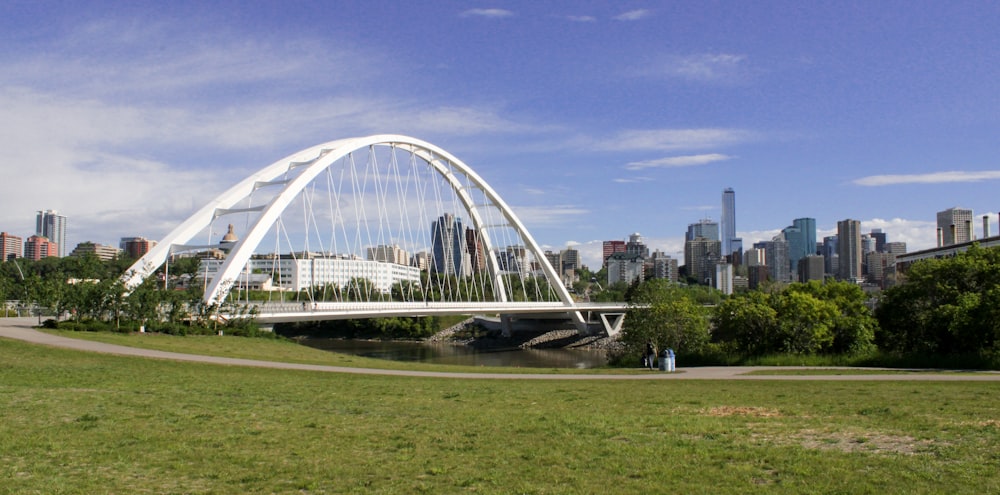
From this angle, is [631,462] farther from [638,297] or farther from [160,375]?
[638,297]

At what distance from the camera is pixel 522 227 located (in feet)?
227

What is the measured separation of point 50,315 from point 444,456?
124 ft

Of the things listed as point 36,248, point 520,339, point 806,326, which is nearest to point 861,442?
point 806,326

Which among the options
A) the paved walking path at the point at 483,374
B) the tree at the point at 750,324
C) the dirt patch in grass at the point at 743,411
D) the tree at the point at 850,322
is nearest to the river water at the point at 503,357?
the tree at the point at 750,324

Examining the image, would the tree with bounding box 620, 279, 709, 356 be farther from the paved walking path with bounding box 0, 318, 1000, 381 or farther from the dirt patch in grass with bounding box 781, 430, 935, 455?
the dirt patch in grass with bounding box 781, 430, 935, 455

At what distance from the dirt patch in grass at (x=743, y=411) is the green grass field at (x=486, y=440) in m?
0.04

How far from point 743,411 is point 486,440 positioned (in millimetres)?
4955

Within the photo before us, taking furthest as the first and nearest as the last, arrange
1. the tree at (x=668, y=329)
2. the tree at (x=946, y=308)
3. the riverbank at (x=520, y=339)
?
the riverbank at (x=520, y=339) < the tree at (x=668, y=329) < the tree at (x=946, y=308)

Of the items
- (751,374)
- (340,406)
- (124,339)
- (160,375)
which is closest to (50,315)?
(124,339)

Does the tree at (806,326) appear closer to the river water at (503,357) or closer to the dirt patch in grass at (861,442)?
the river water at (503,357)

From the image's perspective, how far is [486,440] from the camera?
384 inches

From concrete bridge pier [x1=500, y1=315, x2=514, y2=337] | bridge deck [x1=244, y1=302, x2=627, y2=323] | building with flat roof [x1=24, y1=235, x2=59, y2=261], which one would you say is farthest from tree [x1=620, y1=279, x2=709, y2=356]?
building with flat roof [x1=24, y1=235, x2=59, y2=261]

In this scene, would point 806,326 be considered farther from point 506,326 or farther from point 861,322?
point 506,326

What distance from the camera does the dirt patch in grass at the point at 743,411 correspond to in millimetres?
11882
